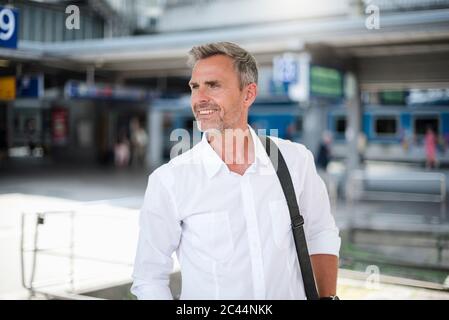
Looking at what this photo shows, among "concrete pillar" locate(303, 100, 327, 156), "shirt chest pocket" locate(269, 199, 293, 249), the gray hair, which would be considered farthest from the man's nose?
"concrete pillar" locate(303, 100, 327, 156)

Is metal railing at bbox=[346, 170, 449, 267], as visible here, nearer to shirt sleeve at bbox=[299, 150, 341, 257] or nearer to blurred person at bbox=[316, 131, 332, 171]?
blurred person at bbox=[316, 131, 332, 171]

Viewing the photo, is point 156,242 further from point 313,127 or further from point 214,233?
point 313,127

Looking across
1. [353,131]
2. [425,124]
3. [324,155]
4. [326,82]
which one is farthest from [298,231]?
[425,124]

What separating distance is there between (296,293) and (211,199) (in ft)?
1.47

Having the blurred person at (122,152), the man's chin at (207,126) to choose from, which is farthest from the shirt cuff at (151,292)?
the blurred person at (122,152)

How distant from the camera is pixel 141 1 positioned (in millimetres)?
27609

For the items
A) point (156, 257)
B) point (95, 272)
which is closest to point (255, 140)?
point (156, 257)

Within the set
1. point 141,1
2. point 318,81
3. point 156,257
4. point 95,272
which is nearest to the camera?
point 156,257

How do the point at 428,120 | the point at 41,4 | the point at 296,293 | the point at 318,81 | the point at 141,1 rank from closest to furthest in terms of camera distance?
the point at 296,293, the point at 41,4, the point at 318,81, the point at 428,120, the point at 141,1

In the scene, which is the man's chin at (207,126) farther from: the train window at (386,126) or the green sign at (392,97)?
the train window at (386,126)

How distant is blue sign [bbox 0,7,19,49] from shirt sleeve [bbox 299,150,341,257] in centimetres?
266

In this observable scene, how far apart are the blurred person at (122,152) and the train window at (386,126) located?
984 cm

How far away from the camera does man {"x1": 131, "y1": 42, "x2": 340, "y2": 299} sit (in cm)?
184
